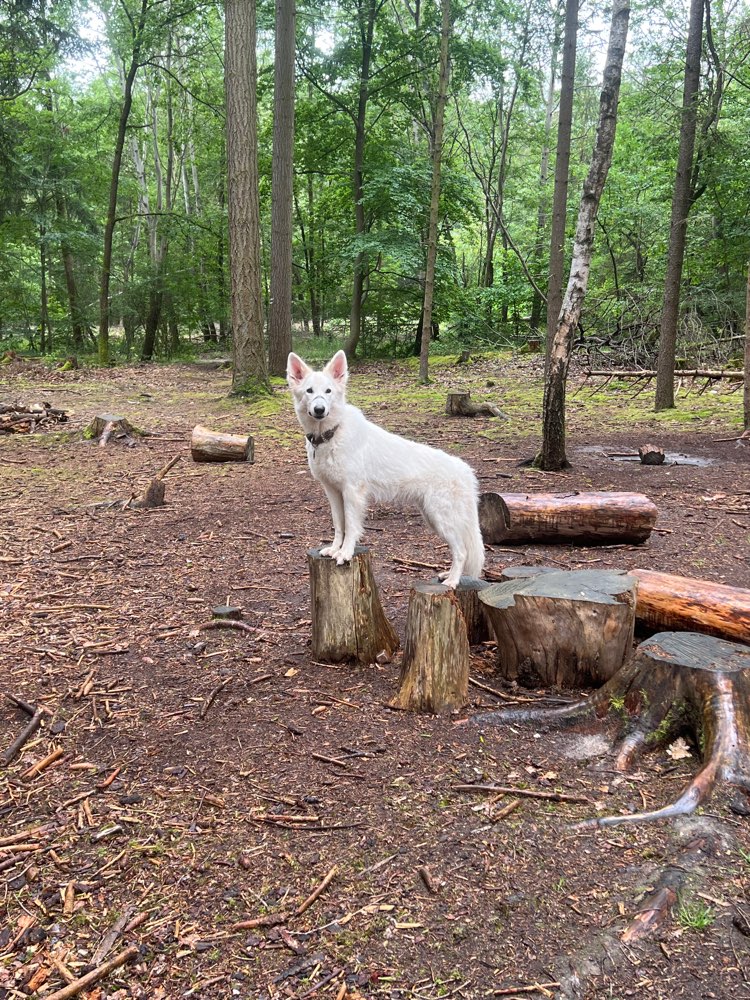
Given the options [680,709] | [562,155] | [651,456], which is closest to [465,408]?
[651,456]

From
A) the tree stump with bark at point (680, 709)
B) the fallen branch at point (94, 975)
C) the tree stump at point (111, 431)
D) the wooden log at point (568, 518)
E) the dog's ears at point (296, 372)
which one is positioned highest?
the dog's ears at point (296, 372)

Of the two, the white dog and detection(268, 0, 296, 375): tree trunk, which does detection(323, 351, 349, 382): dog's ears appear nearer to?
the white dog

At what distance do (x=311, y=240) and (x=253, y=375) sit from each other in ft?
54.5

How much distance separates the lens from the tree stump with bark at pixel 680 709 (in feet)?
9.86

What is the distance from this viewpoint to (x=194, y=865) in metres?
Result: 2.75

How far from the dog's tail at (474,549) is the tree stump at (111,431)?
8268 millimetres

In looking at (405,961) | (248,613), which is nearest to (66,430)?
(248,613)

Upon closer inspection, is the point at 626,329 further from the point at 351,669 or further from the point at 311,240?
the point at 311,240

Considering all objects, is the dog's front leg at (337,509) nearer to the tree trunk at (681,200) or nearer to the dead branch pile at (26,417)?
the dead branch pile at (26,417)

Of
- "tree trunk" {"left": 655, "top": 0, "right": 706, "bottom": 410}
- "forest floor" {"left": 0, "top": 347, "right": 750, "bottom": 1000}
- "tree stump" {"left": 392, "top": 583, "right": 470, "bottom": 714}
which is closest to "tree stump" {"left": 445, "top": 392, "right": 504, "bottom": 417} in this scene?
"tree trunk" {"left": 655, "top": 0, "right": 706, "bottom": 410}

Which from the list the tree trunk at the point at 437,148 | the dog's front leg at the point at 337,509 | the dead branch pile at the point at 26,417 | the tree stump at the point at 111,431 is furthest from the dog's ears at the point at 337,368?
the tree trunk at the point at 437,148

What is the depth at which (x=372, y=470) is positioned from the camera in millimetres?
4664

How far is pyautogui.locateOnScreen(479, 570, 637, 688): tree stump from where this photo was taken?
391cm

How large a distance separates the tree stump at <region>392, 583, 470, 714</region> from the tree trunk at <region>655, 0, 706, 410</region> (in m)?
11.3
